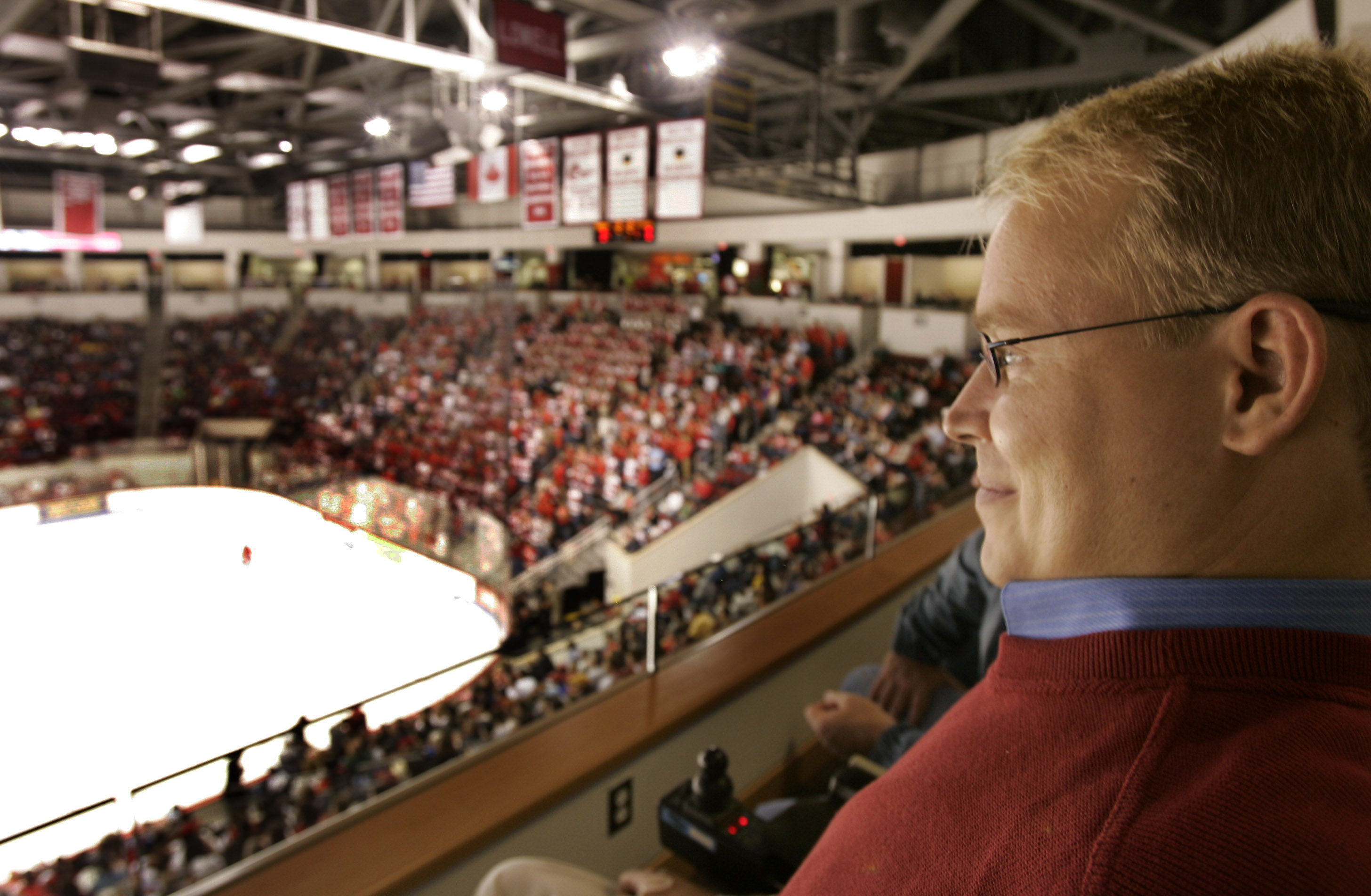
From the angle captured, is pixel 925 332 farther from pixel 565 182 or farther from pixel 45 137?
pixel 45 137

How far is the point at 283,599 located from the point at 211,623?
0.31m

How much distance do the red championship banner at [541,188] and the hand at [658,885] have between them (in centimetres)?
793

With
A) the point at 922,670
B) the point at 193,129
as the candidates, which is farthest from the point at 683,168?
the point at 193,129

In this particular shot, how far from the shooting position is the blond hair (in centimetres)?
50

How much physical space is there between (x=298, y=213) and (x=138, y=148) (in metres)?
4.23

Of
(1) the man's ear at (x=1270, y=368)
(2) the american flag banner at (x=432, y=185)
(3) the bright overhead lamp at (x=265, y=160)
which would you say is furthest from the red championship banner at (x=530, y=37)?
(3) the bright overhead lamp at (x=265, y=160)

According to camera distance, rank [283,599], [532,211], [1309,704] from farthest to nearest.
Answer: [532,211] < [283,599] < [1309,704]

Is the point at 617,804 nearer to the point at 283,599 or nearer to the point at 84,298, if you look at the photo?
the point at 283,599

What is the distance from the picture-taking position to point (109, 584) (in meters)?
2.09

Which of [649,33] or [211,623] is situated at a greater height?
[649,33]

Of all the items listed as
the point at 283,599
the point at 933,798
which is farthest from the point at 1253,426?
the point at 283,599

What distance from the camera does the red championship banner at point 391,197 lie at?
33.8 feet

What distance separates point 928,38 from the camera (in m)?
8.12

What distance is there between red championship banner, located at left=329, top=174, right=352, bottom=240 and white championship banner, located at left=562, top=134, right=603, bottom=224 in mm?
4735
